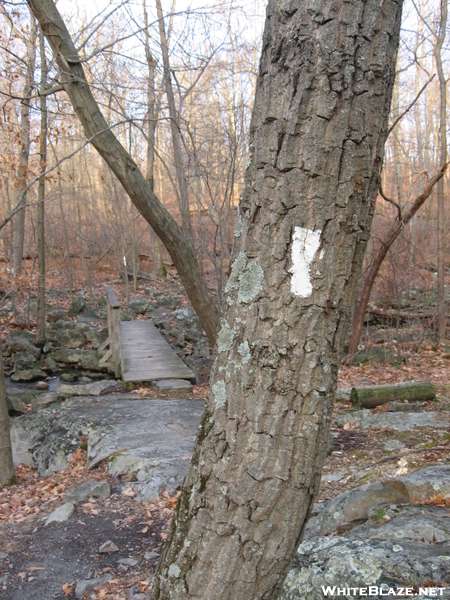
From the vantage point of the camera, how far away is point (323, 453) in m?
1.52

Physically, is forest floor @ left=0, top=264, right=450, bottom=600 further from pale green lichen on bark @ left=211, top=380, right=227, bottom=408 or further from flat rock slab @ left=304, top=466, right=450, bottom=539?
pale green lichen on bark @ left=211, top=380, right=227, bottom=408

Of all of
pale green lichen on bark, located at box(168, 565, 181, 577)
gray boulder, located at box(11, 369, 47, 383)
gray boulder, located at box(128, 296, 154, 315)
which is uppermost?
pale green lichen on bark, located at box(168, 565, 181, 577)

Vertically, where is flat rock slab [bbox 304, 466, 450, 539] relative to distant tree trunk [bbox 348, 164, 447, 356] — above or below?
below

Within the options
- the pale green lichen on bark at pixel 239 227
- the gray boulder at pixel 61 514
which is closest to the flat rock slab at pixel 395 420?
the gray boulder at pixel 61 514

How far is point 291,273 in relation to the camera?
57.8 inches

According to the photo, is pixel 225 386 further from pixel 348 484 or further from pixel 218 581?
pixel 348 484

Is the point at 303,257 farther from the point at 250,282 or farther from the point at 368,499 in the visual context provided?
the point at 368,499

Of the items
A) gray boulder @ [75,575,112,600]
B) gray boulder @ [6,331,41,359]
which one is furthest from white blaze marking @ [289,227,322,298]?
gray boulder @ [6,331,41,359]

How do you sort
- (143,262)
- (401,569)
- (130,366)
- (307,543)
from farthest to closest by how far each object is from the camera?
(143,262) < (130,366) < (307,543) < (401,569)

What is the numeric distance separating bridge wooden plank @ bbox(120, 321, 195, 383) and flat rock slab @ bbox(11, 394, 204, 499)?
44.6 inches

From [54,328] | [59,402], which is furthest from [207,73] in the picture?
[59,402]

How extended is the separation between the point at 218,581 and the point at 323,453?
0.52 meters

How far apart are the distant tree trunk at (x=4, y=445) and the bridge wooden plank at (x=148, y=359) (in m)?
3.08

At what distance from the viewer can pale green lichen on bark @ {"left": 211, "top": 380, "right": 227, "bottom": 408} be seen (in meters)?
1.55
